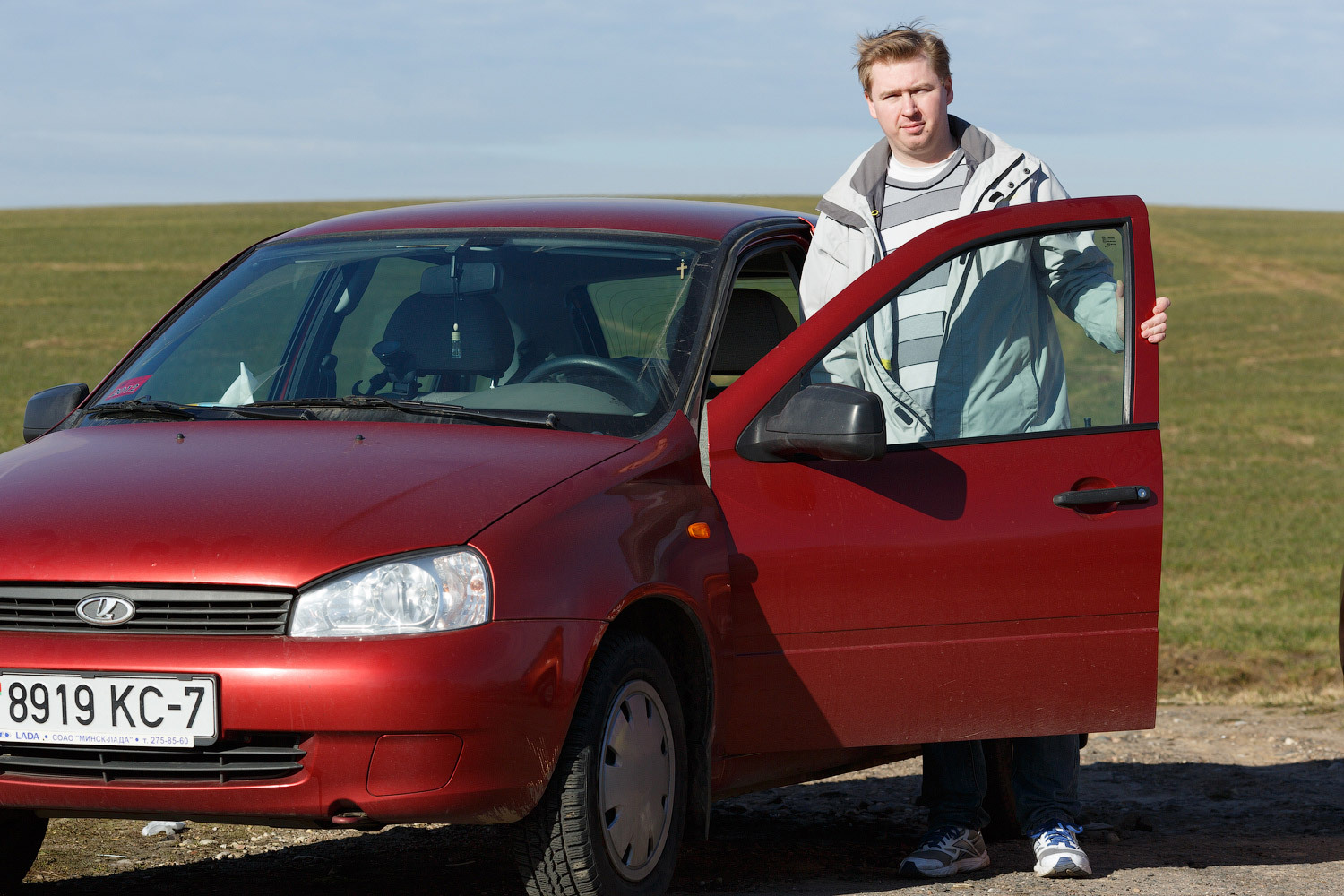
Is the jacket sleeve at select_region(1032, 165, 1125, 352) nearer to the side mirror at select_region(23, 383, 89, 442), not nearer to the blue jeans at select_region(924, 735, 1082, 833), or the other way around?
the blue jeans at select_region(924, 735, 1082, 833)

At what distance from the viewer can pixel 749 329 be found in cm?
514

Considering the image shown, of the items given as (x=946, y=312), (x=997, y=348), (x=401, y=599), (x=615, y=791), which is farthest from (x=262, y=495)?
(x=997, y=348)

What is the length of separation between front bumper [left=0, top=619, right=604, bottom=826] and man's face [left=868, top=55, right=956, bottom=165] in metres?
2.25

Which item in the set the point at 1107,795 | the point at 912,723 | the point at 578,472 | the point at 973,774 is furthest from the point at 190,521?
the point at 1107,795

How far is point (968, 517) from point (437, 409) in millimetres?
1380

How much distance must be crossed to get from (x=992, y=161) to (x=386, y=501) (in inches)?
92.1

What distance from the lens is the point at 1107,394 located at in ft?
15.0

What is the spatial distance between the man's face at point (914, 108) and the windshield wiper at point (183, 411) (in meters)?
2.00

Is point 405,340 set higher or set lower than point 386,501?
higher

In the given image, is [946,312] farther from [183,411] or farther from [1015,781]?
[183,411]

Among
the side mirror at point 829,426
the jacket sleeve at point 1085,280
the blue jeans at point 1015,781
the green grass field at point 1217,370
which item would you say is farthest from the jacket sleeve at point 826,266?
the green grass field at point 1217,370

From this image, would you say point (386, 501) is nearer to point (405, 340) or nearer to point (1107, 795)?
point (405, 340)

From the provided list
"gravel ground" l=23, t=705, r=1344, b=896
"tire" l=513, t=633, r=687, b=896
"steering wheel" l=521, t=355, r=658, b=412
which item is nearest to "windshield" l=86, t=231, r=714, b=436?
"steering wheel" l=521, t=355, r=658, b=412

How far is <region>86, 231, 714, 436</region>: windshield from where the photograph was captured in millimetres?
4312
